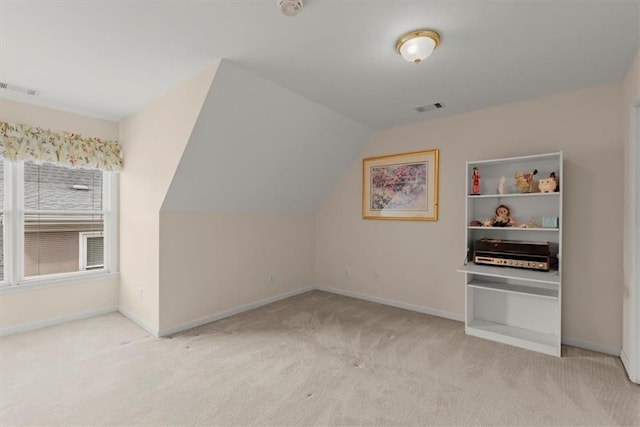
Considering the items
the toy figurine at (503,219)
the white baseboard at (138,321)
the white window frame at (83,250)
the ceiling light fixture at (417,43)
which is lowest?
the white baseboard at (138,321)

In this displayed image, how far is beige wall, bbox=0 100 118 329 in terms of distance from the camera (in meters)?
3.04

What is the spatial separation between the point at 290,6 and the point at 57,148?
3171 millimetres

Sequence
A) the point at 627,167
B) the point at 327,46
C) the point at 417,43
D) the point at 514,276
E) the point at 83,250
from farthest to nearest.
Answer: the point at 83,250 → the point at 514,276 → the point at 627,167 → the point at 327,46 → the point at 417,43

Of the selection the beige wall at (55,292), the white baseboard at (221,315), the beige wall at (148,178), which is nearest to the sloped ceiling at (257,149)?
the beige wall at (148,178)

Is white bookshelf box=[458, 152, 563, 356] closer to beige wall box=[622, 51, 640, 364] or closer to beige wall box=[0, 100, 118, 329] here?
beige wall box=[622, 51, 640, 364]

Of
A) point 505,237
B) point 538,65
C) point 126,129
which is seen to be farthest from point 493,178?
point 126,129

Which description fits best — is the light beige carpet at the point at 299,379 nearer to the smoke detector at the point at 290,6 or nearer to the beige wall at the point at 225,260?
the beige wall at the point at 225,260

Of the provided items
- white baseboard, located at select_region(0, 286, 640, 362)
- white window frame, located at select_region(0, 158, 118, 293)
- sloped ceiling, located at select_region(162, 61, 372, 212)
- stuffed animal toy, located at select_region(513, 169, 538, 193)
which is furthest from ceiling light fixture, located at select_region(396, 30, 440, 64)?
white window frame, located at select_region(0, 158, 118, 293)

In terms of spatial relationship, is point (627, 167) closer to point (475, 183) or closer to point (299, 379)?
point (475, 183)

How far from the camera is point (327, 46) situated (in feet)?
6.97

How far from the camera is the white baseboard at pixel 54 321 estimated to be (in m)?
3.04

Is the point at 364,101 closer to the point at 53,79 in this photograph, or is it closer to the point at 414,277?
the point at 414,277

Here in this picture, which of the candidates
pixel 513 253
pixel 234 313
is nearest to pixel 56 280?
pixel 234 313

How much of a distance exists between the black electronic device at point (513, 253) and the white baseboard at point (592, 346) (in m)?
0.74
